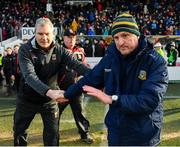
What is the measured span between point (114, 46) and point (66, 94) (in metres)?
0.85

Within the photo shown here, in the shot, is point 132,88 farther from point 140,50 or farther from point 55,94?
point 55,94

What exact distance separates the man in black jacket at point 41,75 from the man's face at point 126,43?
1.39 metres

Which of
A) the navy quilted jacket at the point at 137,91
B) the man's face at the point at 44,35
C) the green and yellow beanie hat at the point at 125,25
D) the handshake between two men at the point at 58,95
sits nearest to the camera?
the navy quilted jacket at the point at 137,91

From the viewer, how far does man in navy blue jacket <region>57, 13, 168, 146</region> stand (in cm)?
325

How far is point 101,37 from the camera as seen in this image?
17516mm

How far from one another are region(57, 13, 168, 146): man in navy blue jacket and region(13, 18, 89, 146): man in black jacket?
1268 millimetres

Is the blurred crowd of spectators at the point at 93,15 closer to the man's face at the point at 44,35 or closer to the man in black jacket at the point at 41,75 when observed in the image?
the man in black jacket at the point at 41,75

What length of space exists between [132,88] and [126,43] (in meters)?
0.35

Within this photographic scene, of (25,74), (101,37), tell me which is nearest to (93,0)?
(101,37)

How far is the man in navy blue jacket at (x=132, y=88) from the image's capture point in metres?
3.25

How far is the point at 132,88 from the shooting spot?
11.1 feet

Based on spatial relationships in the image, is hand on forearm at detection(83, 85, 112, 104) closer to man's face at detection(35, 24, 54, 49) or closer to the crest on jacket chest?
the crest on jacket chest

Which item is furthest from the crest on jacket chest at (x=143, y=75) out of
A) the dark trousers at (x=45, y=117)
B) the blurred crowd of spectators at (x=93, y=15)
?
the blurred crowd of spectators at (x=93, y=15)

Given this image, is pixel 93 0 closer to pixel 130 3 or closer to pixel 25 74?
pixel 130 3
